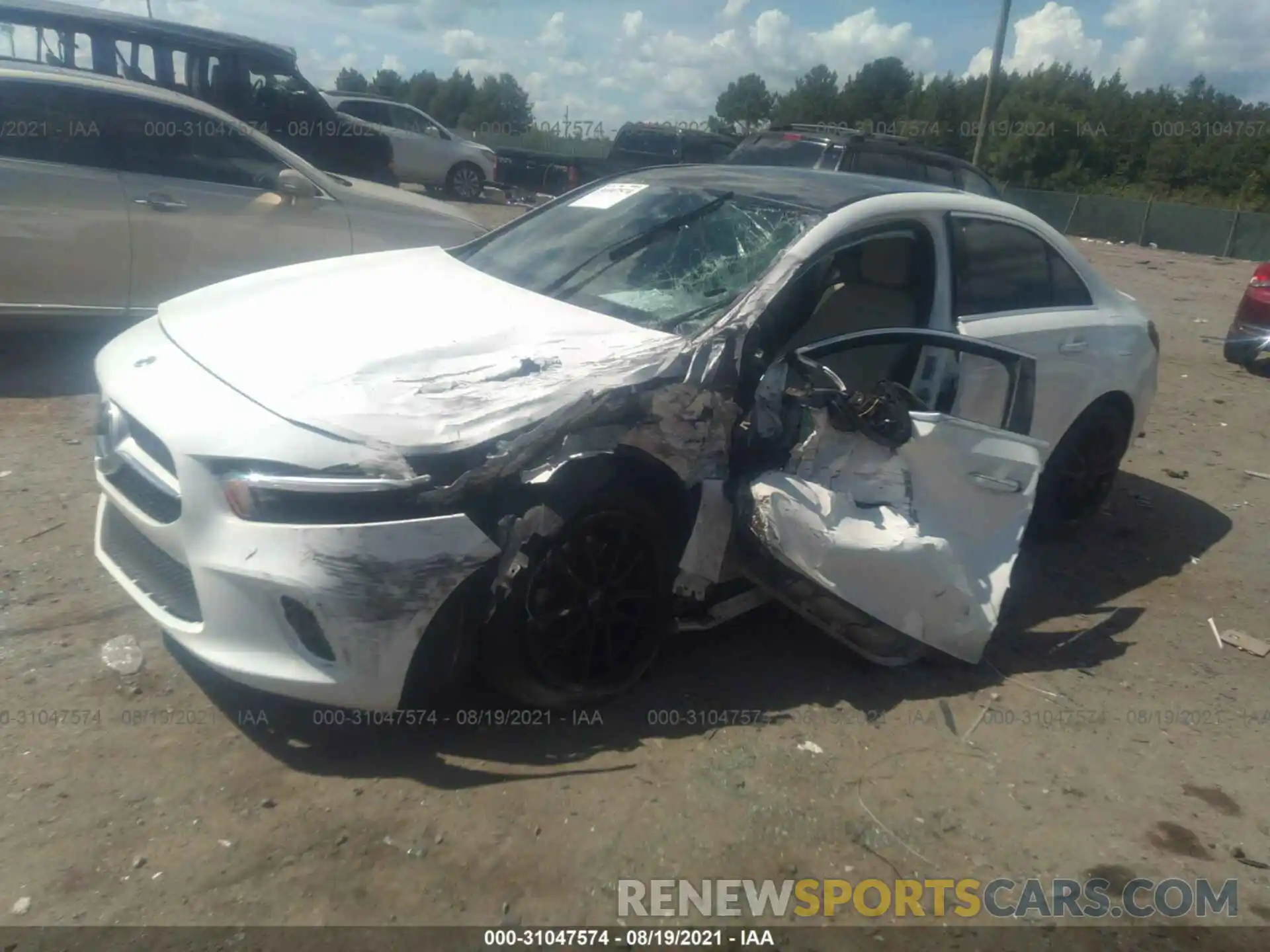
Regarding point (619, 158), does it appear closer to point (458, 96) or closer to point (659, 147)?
point (659, 147)

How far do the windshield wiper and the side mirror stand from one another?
3.33 m

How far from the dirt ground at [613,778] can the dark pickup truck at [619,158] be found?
13769 millimetres

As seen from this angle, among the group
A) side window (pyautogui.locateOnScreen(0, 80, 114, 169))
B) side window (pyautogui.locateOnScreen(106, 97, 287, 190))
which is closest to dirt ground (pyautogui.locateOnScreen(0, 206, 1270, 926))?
side window (pyautogui.locateOnScreen(0, 80, 114, 169))

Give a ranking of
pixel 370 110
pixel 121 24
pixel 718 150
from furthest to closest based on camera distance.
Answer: pixel 370 110, pixel 718 150, pixel 121 24

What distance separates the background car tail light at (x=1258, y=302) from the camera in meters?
9.45

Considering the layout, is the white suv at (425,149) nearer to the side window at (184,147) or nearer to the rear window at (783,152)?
the rear window at (783,152)

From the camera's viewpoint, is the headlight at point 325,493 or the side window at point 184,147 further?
the side window at point 184,147

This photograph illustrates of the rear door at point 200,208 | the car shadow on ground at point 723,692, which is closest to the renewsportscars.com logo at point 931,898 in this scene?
the car shadow on ground at point 723,692

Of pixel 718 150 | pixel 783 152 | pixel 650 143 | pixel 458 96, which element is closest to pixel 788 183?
pixel 783 152

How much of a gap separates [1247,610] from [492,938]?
154 inches

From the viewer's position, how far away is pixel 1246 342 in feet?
31.4

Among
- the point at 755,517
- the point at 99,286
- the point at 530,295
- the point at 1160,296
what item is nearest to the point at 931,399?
the point at 755,517

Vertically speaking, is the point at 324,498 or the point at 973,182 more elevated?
the point at 973,182

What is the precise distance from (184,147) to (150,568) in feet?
13.8
